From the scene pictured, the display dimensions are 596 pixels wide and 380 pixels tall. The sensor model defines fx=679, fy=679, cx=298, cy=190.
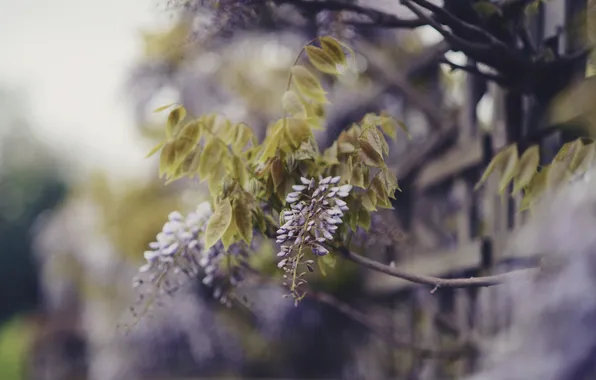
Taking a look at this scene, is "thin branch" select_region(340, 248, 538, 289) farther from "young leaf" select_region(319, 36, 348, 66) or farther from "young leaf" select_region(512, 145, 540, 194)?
"young leaf" select_region(319, 36, 348, 66)

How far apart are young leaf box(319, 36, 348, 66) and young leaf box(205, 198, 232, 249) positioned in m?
0.36

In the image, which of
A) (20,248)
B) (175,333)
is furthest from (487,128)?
(20,248)

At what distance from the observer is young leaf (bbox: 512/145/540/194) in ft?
4.42

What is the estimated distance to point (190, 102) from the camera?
4.84 metres

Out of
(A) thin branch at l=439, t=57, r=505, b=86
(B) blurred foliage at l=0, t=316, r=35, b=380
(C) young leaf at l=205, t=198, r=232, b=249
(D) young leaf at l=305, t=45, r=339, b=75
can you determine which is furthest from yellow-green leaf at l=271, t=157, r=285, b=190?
(B) blurred foliage at l=0, t=316, r=35, b=380

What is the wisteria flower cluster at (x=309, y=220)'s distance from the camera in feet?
4.08

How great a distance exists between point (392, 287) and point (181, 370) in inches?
149

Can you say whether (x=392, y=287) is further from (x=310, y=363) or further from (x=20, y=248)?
(x=20, y=248)

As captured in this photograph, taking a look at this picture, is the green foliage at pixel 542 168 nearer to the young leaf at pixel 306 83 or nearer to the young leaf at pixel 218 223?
the young leaf at pixel 306 83

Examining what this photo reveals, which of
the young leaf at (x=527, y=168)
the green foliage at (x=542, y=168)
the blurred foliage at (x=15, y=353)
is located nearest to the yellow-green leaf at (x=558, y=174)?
the green foliage at (x=542, y=168)

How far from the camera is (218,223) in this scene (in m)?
1.29

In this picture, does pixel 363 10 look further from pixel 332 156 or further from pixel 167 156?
pixel 167 156

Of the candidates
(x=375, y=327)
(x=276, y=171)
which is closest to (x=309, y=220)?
(x=276, y=171)

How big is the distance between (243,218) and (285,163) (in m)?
0.14
